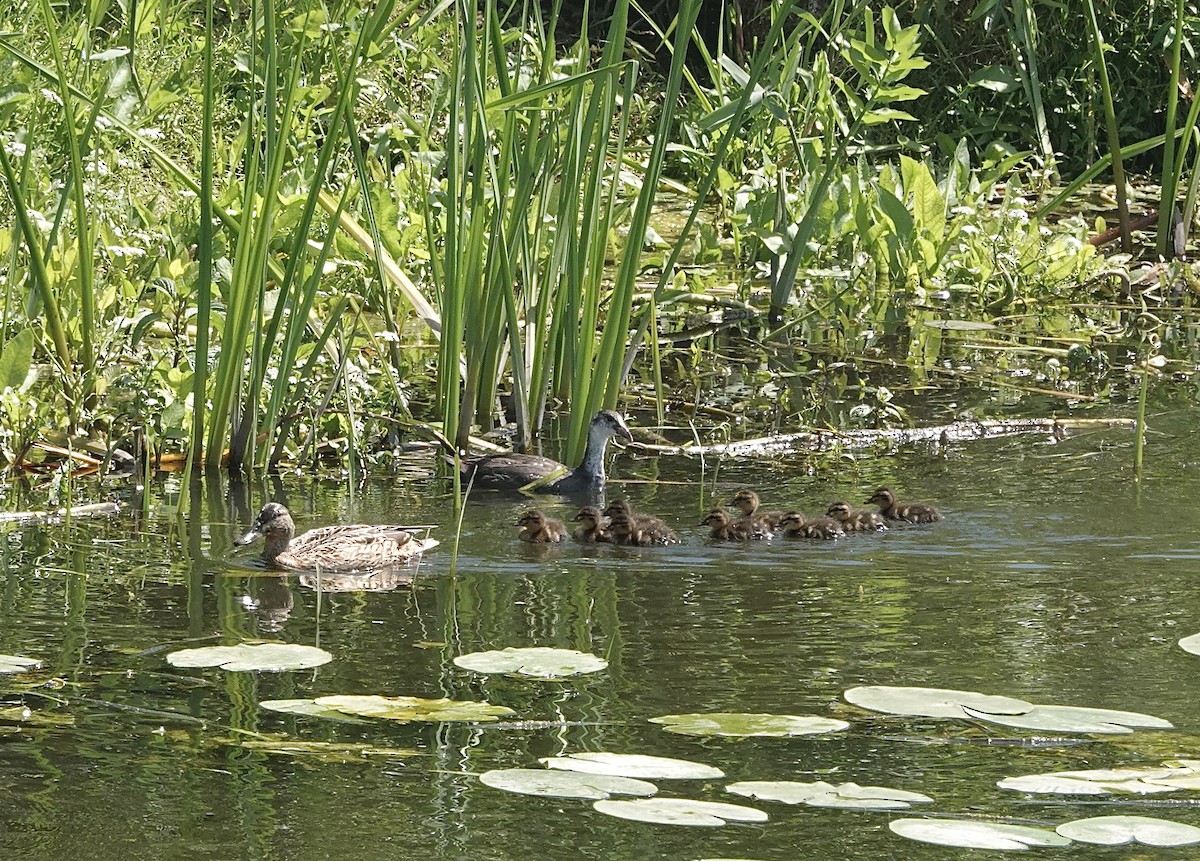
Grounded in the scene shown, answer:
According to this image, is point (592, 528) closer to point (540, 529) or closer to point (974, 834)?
point (540, 529)

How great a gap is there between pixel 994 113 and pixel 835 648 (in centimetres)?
893

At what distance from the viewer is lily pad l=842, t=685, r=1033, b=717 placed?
4086 mm

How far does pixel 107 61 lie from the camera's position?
27.3ft

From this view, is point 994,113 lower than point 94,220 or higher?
higher

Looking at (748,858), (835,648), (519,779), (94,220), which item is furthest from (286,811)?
(94,220)

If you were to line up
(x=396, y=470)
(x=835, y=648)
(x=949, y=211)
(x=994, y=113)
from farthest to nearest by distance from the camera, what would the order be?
(x=994, y=113) < (x=949, y=211) < (x=396, y=470) < (x=835, y=648)

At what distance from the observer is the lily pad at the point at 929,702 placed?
4.09m

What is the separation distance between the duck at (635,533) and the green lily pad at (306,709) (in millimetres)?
2007

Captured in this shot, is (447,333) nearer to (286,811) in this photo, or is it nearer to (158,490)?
(158,490)

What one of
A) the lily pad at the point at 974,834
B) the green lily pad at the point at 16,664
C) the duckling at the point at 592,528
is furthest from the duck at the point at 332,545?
the lily pad at the point at 974,834

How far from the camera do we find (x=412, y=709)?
4145 mm

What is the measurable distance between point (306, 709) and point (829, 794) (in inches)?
46.5

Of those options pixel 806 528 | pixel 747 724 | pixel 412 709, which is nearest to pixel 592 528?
pixel 806 528

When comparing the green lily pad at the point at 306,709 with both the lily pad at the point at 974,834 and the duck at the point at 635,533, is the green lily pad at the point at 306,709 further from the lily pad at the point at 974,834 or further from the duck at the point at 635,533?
the duck at the point at 635,533
